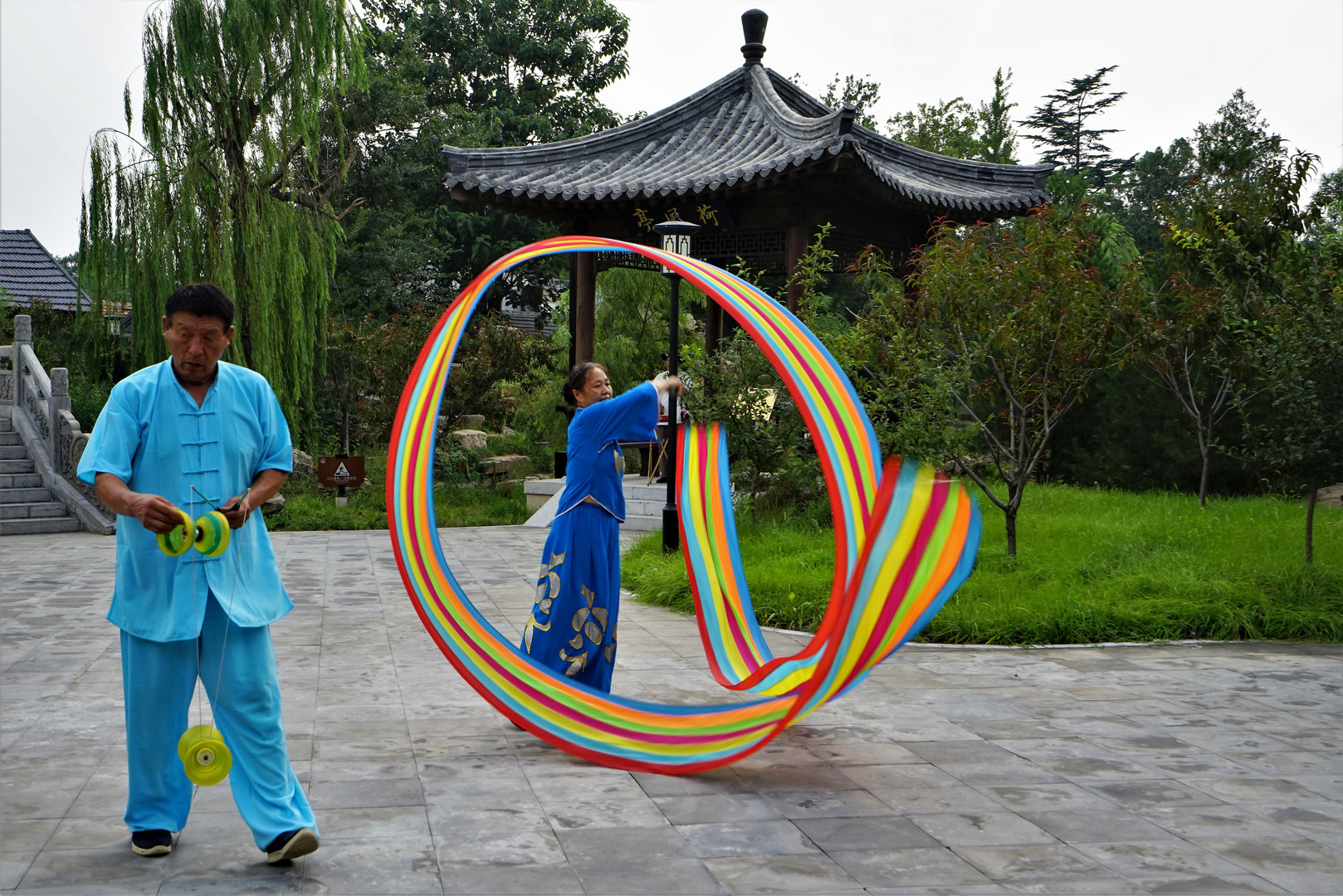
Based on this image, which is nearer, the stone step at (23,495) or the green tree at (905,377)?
the green tree at (905,377)

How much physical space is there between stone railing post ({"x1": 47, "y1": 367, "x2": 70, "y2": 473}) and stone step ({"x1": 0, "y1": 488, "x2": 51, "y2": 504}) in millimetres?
364

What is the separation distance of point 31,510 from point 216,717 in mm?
11861

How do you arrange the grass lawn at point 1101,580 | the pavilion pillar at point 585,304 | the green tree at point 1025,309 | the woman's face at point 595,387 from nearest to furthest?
the woman's face at point 595,387 → the grass lawn at point 1101,580 → the green tree at point 1025,309 → the pavilion pillar at point 585,304

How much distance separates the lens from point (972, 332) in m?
8.92

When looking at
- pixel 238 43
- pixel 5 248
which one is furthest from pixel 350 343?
pixel 5 248

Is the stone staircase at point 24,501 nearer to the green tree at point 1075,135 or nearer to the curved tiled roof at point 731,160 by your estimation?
the curved tiled roof at point 731,160

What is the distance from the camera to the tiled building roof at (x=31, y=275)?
21297 millimetres

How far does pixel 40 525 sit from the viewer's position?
13.3m

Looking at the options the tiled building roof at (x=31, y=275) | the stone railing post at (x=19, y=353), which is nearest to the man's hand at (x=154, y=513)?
the stone railing post at (x=19, y=353)

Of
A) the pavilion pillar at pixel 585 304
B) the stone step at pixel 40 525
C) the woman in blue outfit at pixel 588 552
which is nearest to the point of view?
the woman in blue outfit at pixel 588 552

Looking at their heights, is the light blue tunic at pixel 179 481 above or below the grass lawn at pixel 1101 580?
above

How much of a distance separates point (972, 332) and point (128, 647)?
7.02 m

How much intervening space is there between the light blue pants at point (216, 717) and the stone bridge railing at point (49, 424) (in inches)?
423

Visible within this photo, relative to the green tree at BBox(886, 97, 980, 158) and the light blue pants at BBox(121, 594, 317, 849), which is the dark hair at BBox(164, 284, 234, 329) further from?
the green tree at BBox(886, 97, 980, 158)
